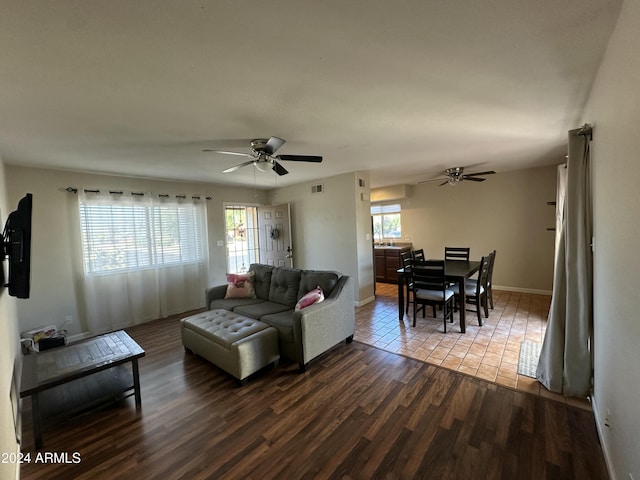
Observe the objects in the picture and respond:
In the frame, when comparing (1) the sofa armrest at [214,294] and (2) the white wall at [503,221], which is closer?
(1) the sofa armrest at [214,294]

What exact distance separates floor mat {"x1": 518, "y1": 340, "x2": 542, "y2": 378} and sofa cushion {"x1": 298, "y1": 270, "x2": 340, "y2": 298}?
201 centimetres

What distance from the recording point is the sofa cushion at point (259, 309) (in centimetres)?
325

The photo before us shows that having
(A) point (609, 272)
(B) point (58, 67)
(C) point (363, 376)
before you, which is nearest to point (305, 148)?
(B) point (58, 67)

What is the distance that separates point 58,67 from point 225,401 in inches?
100

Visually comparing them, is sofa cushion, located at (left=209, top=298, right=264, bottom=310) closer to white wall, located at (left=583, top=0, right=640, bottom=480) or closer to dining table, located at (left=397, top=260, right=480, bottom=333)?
dining table, located at (left=397, top=260, right=480, bottom=333)

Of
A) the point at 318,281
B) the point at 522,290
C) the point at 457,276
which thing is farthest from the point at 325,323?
the point at 522,290

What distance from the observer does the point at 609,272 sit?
1544 mm

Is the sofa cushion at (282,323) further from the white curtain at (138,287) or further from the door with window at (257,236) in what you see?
the door with window at (257,236)

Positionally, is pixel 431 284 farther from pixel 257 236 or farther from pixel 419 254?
pixel 257 236

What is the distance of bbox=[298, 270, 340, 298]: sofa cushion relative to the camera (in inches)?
128

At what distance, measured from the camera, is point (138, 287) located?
14.4 ft

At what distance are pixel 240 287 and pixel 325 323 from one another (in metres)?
1.56

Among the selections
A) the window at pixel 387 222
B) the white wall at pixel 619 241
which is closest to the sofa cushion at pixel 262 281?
the white wall at pixel 619 241

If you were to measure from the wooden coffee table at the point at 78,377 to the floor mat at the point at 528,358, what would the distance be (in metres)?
3.48
